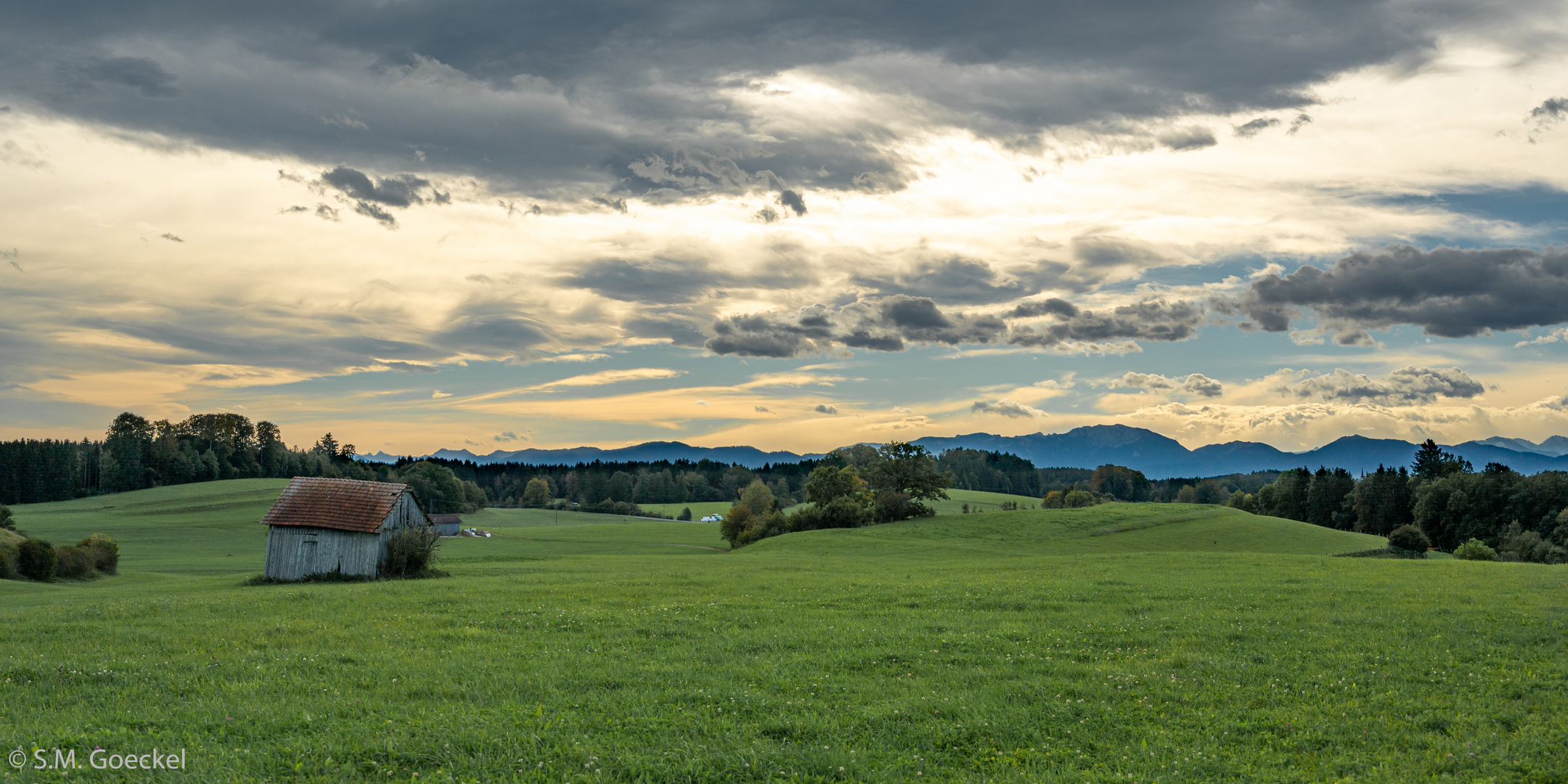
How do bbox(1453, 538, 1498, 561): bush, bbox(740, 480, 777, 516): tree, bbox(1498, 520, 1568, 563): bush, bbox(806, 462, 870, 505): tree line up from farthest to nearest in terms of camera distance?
bbox(740, 480, 777, 516): tree, bbox(806, 462, 870, 505): tree, bbox(1498, 520, 1568, 563): bush, bbox(1453, 538, 1498, 561): bush

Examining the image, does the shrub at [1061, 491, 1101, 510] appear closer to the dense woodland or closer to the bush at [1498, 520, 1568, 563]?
the dense woodland

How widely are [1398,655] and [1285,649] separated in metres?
1.92

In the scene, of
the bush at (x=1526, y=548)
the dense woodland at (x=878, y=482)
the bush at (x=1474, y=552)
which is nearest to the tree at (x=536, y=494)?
the dense woodland at (x=878, y=482)

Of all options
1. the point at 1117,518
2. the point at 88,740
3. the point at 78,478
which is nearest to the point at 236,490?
the point at 78,478

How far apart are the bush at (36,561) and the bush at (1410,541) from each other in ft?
307

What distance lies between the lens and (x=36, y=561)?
154 ft

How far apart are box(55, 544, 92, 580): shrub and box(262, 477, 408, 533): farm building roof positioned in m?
16.5

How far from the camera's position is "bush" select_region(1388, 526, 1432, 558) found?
64.0m

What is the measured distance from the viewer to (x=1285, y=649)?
16.7m

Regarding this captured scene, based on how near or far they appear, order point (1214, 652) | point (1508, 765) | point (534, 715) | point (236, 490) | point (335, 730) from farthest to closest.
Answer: point (236, 490), point (1214, 652), point (534, 715), point (335, 730), point (1508, 765)

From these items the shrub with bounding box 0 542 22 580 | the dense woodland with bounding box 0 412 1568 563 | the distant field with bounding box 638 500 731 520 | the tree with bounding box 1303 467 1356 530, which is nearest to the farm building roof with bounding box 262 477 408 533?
the shrub with bounding box 0 542 22 580

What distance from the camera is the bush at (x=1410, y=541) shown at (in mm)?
64000

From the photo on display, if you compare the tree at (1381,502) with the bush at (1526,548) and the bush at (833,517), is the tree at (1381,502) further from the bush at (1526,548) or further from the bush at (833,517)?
the bush at (833,517)

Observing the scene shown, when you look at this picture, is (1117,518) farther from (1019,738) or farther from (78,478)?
(78,478)
